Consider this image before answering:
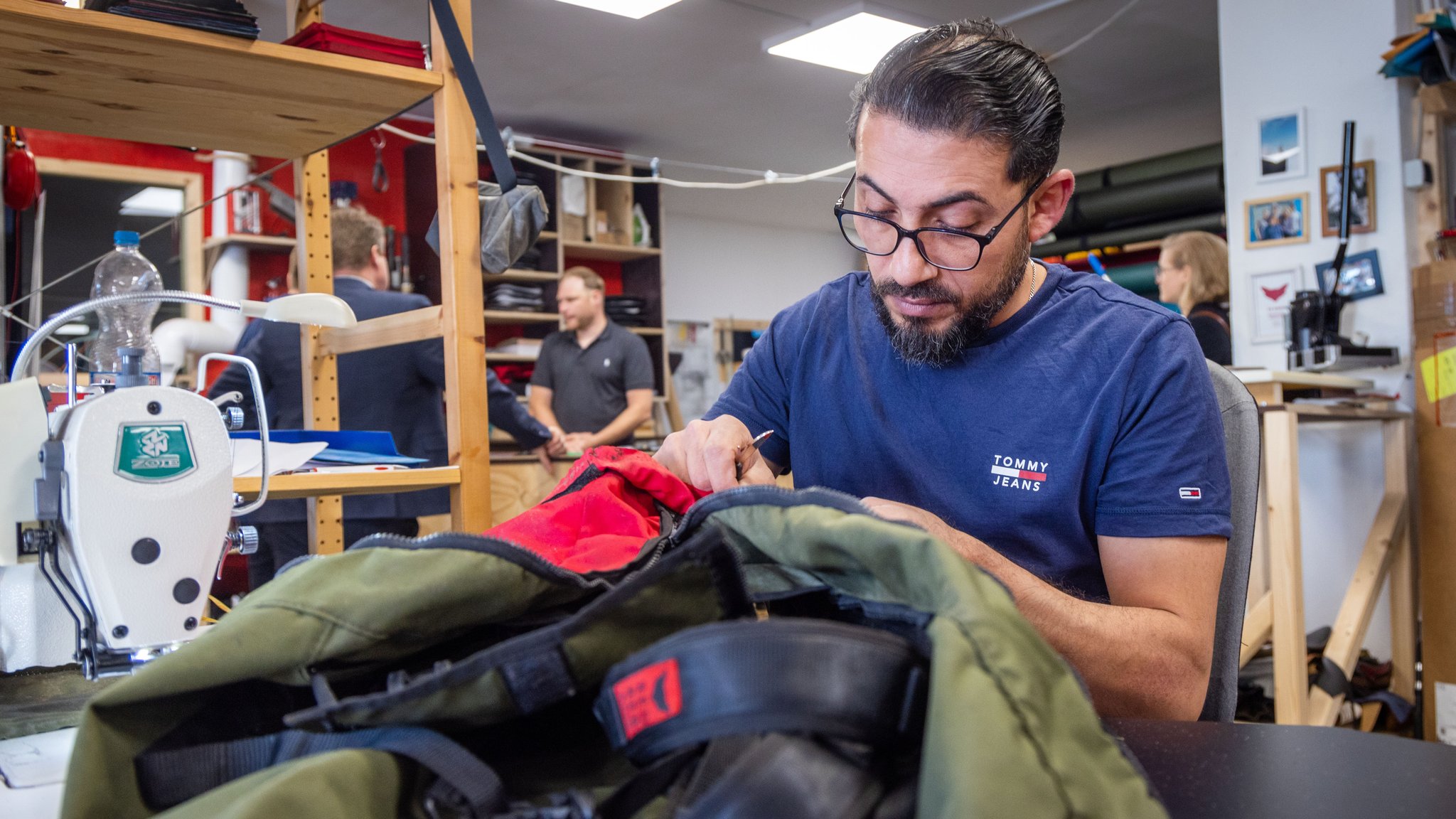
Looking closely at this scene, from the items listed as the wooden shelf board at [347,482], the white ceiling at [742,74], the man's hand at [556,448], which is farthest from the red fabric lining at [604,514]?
the white ceiling at [742,74]

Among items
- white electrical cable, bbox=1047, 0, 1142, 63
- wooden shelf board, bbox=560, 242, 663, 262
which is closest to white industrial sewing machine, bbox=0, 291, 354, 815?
white electrical cable, bbox=1047, 0, 1142, 63

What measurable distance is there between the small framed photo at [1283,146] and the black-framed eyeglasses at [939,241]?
124 inches

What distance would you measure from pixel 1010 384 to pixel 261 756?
0.91 metres

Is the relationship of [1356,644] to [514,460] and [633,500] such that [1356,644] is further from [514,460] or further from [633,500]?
[514,460]

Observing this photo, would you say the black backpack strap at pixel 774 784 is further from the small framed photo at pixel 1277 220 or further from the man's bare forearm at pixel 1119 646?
the small framed photo at pixel 1277 220

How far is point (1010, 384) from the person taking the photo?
121 cm

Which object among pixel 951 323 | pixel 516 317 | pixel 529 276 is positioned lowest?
pixel 951 323

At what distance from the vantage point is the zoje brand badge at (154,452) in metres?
0.92

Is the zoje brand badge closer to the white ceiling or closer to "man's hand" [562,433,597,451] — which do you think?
"man's hand" [562,433,597,451]

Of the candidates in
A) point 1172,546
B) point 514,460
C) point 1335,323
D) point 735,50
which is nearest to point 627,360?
point 514,460

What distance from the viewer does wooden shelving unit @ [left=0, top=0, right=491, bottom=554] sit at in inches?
52.9

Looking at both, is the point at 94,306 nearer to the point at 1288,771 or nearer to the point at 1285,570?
the point at 1288,771

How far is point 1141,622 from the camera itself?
0.96 meters

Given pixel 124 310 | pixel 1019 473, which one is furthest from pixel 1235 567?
pixel 124 310
